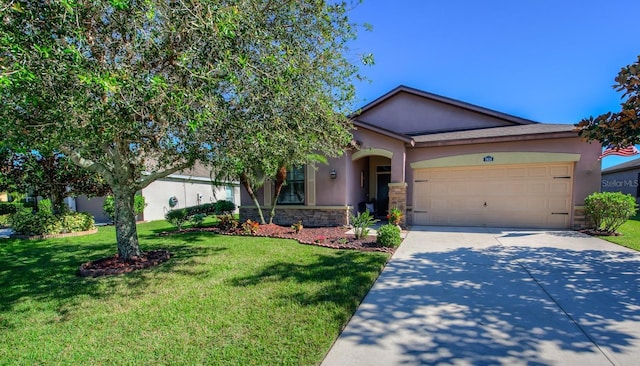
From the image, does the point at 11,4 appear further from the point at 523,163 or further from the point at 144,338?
the point at 523,163

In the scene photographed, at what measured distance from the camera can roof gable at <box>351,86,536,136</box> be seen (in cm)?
1337

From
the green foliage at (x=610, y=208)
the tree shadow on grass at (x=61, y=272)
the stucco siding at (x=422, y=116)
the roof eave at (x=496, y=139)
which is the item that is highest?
the stucco siding at (x=422, y=116)

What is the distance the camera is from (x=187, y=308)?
387 cm

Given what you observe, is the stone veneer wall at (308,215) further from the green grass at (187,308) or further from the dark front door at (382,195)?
the green grass at (187,308)

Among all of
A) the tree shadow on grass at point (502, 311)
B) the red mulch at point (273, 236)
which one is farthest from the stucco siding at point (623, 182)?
the red mulch at point (273, 236)

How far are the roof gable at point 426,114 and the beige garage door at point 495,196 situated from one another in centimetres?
384

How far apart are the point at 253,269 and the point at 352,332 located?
2.93 meters

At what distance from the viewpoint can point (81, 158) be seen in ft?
17.6

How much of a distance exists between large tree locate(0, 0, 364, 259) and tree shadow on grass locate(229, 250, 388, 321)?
2.44 metres

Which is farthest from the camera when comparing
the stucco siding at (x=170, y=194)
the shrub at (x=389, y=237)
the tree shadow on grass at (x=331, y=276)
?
the stucco siding at (x=170, y=194)

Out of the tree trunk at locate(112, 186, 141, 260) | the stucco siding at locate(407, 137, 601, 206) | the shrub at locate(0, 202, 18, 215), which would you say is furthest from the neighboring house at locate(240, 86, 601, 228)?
the shrub at locate(0, 202, 18, 215)

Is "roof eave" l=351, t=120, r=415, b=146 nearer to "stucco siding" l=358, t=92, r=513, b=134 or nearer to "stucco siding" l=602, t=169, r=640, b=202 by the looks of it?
"stucco siding" l=358, t=92, r=513, b=134

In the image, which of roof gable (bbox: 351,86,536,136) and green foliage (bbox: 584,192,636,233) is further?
roof gable (bbox: 351,86,536,136)

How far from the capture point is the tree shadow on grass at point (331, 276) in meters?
4.09
